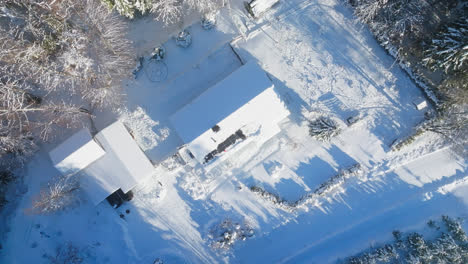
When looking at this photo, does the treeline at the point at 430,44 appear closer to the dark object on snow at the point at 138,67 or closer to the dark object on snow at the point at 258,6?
the dark object on snow at the point at 258,6

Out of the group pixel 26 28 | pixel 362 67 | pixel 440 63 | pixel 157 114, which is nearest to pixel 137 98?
pixel 157 114

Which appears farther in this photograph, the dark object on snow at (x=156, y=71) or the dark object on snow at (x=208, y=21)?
the dark object on snow at (x=156, y=71)

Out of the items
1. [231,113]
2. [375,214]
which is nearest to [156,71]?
[231,113]

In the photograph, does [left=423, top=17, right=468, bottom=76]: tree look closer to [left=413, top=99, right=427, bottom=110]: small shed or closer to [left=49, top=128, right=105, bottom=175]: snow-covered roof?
[left=413, top=99, right=427, bottom=110]: small shed

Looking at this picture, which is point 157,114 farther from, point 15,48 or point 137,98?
point 15,48

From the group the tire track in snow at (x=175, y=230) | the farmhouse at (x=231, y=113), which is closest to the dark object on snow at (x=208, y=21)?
the farmhouse at (x=231, y=113)

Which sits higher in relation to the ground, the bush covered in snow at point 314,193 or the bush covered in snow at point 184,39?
the bush covered in snow at point 184,39
